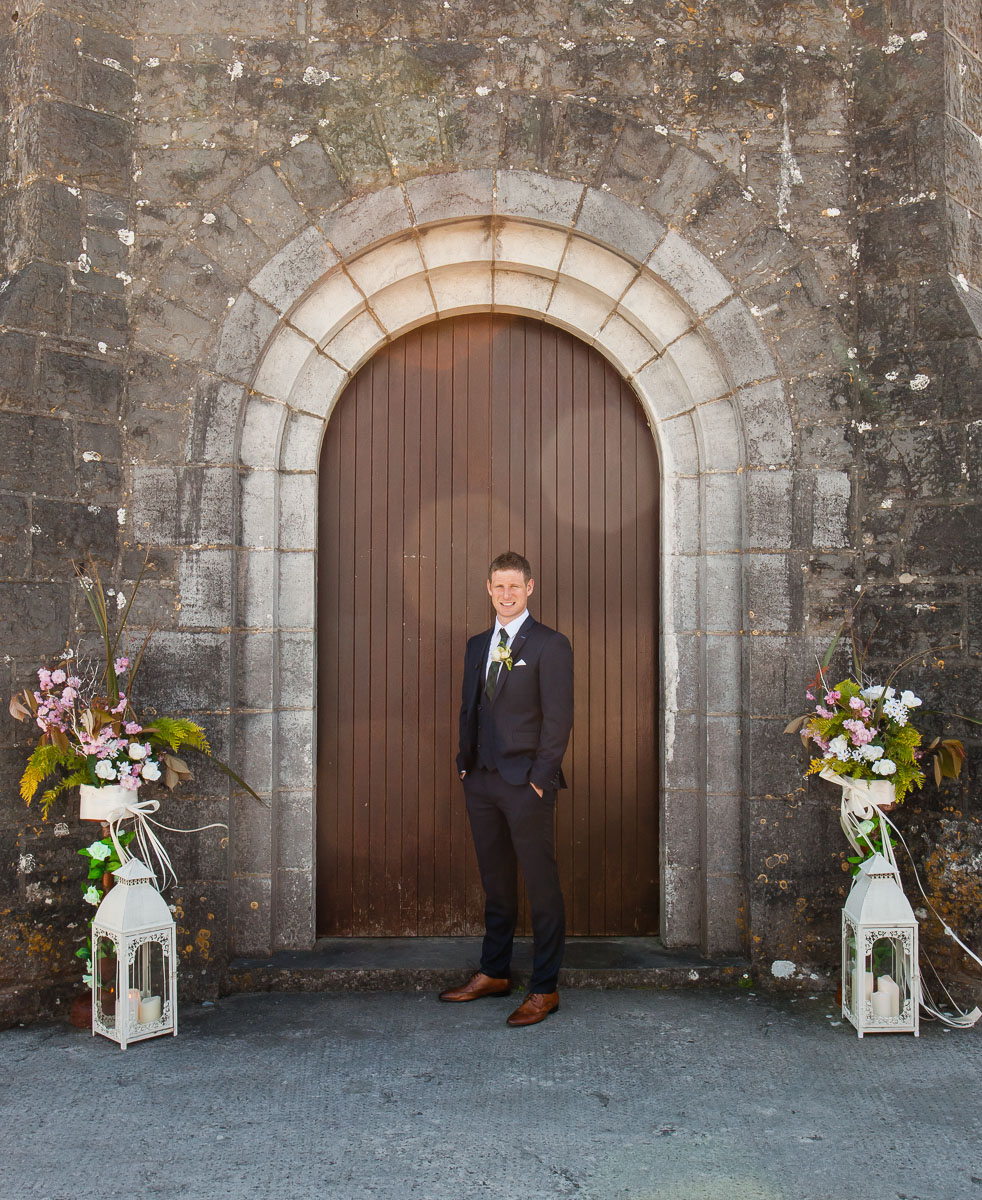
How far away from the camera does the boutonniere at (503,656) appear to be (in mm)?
3627

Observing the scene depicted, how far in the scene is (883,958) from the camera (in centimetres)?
346

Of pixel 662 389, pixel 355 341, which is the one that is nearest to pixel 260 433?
pixel 355 341

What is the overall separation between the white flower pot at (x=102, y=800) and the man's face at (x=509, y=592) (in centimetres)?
156

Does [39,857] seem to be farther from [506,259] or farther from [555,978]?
[506,259]

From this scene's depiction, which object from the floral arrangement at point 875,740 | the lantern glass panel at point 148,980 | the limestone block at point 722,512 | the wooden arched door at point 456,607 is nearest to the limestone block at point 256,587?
the wooden arched door at point 456,607

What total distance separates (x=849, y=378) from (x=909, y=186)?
83 cm

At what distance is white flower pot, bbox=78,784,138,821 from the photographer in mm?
3460

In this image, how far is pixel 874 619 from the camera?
391 centimetres

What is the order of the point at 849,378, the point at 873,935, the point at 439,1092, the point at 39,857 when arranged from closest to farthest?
the point at 439,1092, the point at 873,935, the point at 39,857, the point at 849,378

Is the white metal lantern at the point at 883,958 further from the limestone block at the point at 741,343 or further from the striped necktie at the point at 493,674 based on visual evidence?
the limestone block at the point at 741,343

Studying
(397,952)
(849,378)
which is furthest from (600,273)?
(397,952)

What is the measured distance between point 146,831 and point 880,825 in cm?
285

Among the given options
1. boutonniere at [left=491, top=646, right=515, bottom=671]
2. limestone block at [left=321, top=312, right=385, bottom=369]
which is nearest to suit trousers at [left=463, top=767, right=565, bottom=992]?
boutonniere at [left=491, top=646, right=515, bottom=671]

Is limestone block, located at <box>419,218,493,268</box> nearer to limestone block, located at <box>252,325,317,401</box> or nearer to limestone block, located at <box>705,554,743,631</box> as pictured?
limestone block, located at <box>252,325,317,401</box>
